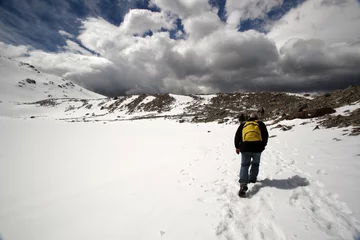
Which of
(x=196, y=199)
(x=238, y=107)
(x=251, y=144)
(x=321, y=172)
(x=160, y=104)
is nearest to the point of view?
(x=196, y=199)

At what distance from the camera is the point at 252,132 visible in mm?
4965

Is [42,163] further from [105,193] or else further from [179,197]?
[179,197]

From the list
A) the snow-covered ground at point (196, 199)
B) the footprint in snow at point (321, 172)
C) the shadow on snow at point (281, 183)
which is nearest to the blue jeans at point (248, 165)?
the shadow on snow at point (281, 183)

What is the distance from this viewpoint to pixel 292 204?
4.14 m

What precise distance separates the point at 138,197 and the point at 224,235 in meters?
2.90

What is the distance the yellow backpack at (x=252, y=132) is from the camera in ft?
16.2

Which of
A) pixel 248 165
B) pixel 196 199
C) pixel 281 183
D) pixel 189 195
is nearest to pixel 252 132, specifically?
pixel 248 165

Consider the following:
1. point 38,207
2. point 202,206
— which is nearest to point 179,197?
point 202,206

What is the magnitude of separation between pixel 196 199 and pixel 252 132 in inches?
100

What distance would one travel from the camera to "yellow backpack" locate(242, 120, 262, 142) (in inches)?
194

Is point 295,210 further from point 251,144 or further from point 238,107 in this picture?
point 238,107

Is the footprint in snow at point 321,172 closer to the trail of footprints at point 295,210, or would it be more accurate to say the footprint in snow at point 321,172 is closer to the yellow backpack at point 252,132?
the trail of footprints at point 295,210

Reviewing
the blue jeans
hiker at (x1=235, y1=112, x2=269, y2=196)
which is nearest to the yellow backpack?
hiker at (x1=235, y1=112, x2=269, y2=196)

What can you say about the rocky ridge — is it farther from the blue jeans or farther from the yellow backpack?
the blue jeans
